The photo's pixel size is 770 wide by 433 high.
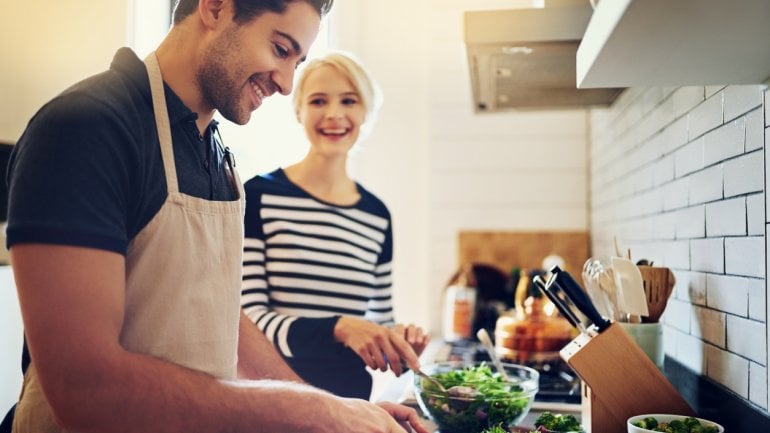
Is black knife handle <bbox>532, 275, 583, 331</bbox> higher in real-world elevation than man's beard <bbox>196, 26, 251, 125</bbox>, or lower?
lower

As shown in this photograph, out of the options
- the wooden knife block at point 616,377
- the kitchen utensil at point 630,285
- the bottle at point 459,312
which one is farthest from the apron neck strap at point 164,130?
the bottle at point 459,312

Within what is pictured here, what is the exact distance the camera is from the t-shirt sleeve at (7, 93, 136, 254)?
0.74 m

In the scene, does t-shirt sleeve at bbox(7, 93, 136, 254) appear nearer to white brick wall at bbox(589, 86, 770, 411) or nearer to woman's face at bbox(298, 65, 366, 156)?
white brick wall at bbox(589, 86, 770, 411)

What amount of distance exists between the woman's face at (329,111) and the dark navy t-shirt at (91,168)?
93cm

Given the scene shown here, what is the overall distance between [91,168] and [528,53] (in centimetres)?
120

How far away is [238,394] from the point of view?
2.82 feet

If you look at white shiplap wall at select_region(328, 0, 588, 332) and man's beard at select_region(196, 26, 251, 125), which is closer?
man's beard at select_region(196, 26, 251, 125)

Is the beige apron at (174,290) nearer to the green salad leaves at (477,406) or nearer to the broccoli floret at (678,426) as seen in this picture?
the green salad leaves at (477,406)

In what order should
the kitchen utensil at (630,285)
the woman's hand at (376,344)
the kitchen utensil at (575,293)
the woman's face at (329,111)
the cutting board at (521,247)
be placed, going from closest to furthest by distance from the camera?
1. the kitchen utensil at (575,293)
2. the kitchen utensil at (630,285)
3. the woman's hand at (376,344)
4. the woman's face at (329,111)
5. the cutting board at (521,247)

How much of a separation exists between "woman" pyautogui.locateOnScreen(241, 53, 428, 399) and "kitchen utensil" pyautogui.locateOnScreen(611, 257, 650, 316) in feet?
1.49

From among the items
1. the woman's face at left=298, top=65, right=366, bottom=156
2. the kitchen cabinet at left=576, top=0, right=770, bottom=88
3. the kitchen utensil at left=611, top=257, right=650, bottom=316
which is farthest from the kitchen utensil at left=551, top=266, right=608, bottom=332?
the woman's face at left=298, top=65, right=366, bottom=156

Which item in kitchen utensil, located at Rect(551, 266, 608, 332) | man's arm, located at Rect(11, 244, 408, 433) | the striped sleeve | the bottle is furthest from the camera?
the bottle

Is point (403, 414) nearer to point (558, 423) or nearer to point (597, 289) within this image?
point (558, 423)

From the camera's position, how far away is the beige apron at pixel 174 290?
3.04 ft
